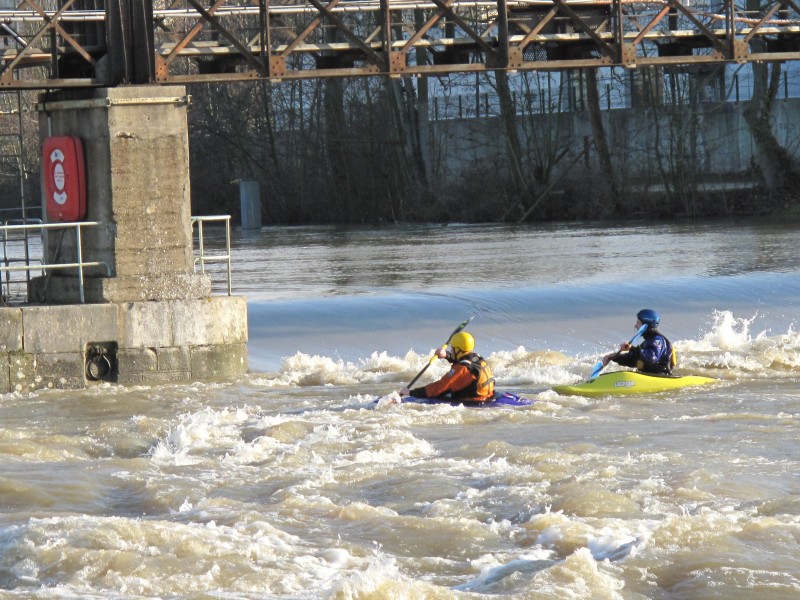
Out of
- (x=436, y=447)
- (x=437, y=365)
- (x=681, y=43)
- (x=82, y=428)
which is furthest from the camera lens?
(x=681, y=43)

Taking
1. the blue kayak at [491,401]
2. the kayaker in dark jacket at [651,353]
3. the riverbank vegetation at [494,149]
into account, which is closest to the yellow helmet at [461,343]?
the blue kayak at [491,401]

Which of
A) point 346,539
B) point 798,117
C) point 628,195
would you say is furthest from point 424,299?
point 798,117

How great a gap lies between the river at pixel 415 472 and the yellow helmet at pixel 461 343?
60cm

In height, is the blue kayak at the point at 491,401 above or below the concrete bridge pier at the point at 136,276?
below

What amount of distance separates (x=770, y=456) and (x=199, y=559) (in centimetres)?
530

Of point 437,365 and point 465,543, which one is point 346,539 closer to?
point 465,543

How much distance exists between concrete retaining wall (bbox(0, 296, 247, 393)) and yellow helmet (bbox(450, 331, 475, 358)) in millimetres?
3514

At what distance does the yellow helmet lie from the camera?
563 inches

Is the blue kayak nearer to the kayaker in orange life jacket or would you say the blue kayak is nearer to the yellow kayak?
the kayaker in orange life jacket

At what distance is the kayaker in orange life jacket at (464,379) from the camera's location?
1440cm

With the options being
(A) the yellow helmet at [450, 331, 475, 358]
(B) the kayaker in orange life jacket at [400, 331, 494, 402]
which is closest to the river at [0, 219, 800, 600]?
(B) the kayaker in orange life jacket at [400, 331, 494, 402]

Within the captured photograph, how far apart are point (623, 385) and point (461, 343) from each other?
2270 millimetres

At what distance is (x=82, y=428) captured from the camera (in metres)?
13.9

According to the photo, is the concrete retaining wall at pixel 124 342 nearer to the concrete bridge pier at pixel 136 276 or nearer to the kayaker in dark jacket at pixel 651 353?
the concrete bridge pier at pixel 136 276
